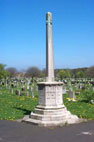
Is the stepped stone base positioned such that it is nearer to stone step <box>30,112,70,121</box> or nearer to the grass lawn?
stone step <box>30,112,70,121</box>

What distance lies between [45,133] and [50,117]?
148 cm

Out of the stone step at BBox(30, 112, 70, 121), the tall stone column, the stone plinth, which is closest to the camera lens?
the stone step at BBox(30, 112, 70, 121)

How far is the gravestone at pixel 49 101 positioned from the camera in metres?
9.25

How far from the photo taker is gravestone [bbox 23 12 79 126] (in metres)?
9.25

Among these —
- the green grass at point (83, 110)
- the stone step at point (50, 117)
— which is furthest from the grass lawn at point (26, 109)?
the stone step at point (50, 117)

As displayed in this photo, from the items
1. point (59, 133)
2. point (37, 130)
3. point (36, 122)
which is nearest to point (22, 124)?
point (36, 122)

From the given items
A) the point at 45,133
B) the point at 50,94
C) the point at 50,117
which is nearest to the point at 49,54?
the point at 50,94

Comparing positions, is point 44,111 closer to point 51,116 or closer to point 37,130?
point 51,116

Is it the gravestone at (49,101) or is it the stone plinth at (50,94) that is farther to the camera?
the stone plinth at (50,94)

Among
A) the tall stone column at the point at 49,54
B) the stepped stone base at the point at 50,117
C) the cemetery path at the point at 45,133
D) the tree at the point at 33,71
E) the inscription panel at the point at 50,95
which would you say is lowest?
the cemetery path at the point at 45,133

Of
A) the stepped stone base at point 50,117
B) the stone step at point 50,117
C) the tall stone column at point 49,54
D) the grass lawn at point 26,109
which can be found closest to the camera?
the stepped stone base at point 50,117

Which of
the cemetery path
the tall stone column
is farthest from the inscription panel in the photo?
the cemetery path

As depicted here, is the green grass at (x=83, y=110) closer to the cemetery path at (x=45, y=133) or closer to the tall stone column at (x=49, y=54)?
the cemetery path at (x=45, y=133)

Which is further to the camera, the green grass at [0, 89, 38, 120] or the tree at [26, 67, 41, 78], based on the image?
the tree at [26, 67, 41, 78]
